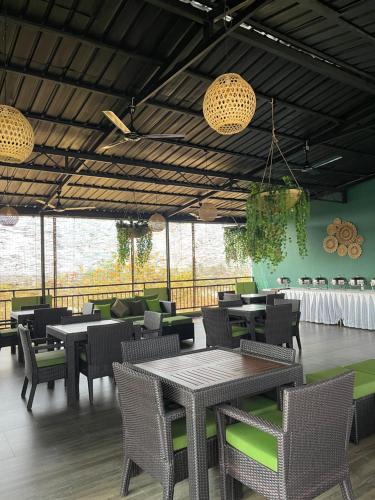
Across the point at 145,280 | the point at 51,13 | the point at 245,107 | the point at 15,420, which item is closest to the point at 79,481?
the point at 15,420

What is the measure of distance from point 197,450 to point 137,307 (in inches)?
244

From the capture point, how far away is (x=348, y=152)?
868cm

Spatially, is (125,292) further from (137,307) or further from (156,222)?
(156,222)

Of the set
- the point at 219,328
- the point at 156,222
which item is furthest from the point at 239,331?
the point at 156,222

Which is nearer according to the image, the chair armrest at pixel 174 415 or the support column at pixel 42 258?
the chair armrest at pixel 174 415

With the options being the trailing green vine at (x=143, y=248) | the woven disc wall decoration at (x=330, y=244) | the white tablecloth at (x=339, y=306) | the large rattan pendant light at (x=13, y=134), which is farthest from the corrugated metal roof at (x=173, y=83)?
the white tablecloth at (x=339, y=306)

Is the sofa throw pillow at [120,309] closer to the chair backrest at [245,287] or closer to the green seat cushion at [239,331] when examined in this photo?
the green seat cushion at [239,331]

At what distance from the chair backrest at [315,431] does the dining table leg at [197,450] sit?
0.49 m

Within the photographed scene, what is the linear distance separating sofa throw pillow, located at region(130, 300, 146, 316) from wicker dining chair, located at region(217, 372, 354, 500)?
20.0ft

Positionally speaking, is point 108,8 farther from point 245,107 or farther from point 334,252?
point 334,252

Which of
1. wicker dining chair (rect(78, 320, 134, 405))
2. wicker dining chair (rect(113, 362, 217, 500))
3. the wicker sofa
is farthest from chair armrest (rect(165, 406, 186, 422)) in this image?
the wicker sofa

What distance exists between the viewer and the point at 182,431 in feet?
7.36

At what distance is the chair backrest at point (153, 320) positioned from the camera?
517cm

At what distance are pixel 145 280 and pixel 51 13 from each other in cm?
826
